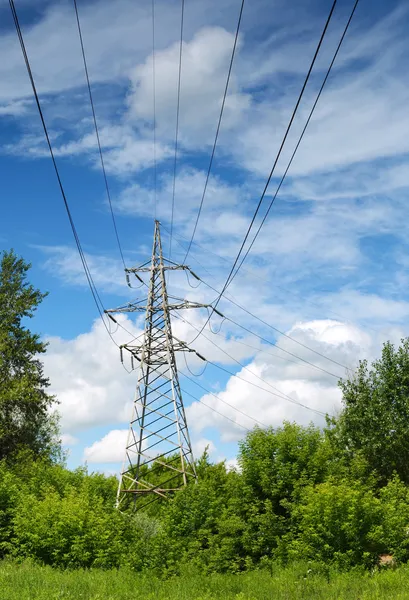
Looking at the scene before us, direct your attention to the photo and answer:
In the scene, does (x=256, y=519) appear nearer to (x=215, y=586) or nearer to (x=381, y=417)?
(x=215, y=586)

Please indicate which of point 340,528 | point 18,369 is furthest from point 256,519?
point 18,369

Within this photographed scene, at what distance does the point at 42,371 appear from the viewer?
48.2 m

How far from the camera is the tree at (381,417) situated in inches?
1405

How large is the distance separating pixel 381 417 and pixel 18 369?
25.6m

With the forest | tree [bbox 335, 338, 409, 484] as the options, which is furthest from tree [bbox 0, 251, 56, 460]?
tree [bbox 335, 338, 409, 484]

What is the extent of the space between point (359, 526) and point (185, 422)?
491 inches

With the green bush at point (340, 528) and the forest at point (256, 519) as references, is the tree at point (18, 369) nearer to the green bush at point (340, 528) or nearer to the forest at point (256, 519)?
the forest at point (256, 519)

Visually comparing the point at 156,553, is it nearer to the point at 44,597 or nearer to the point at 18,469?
the point at 44,597

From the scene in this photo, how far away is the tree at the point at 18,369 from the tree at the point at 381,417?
66.2 feet

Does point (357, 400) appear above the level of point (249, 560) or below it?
above

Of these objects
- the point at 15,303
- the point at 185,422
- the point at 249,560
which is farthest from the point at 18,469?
the point at 249,560

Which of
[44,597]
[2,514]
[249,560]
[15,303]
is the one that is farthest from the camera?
[15,303]

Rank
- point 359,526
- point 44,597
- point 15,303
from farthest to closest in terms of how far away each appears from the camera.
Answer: point 15,303 → point 359,526 → point 44,597

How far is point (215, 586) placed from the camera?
55.5 ft
